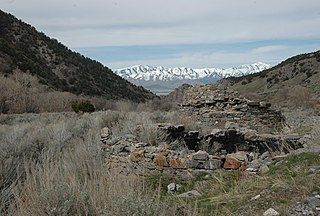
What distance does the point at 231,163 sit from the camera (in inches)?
318

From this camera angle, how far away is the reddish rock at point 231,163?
8008mm

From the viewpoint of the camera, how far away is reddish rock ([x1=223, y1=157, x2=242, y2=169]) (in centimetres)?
801

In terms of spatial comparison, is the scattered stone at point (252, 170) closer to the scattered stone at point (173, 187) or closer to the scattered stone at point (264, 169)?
the scattered stone at point (264, 169)

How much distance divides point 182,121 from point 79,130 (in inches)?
142

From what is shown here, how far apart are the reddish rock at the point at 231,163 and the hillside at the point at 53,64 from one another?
39897mm

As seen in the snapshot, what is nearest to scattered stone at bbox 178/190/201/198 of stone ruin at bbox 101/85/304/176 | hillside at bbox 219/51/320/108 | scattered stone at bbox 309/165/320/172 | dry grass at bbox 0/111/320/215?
dry grass at bbox 0/111/320/215

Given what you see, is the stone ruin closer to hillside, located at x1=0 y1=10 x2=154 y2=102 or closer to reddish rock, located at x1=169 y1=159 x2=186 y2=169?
reddish rock, located at x1=169 y1=159 x2=186 y2=169

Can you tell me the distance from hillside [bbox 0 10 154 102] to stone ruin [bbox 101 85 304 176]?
1342 inches

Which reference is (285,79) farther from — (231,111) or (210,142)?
(210,142)

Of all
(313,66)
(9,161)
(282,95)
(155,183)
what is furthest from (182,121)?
(313,66)

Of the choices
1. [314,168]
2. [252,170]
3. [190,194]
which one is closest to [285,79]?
[252,170]

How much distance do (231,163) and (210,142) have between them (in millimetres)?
2679

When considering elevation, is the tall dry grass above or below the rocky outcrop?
below

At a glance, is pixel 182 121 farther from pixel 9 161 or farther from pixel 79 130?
pixel 9 161
